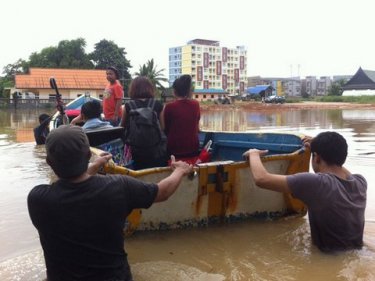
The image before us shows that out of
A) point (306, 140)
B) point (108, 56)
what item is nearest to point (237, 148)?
point (306, 140)

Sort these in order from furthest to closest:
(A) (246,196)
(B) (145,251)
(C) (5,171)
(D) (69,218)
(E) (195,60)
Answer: (E) (195,60) → (C) (5,171) → (A) (246,196) → (B) (145,251) → (D) (69,218)

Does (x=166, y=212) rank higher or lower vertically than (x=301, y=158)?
lower

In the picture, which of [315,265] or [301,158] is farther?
[301,158]

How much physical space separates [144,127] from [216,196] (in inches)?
37.0

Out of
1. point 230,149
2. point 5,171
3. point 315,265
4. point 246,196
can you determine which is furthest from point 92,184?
point 5,171

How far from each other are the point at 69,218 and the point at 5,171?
245 inches

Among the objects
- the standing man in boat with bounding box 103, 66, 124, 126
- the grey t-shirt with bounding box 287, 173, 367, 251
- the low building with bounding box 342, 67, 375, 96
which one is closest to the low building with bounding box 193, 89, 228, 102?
the low building with bounding box 342, 67, 375, 96

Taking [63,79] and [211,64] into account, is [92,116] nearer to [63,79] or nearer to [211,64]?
[63,79]

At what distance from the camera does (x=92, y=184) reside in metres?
2.12

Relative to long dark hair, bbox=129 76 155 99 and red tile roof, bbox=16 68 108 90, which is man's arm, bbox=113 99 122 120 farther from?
red tile roof, bbox=16 68 108 90

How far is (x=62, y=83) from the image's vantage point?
46.3 meters

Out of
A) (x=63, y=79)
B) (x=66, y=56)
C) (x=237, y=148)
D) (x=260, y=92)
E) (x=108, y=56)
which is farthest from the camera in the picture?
(x=260, y=92)

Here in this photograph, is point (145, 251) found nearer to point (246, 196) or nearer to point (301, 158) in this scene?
point (246, 196)

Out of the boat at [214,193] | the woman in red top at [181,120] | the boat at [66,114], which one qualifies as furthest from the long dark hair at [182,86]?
the boat at [66,114]
